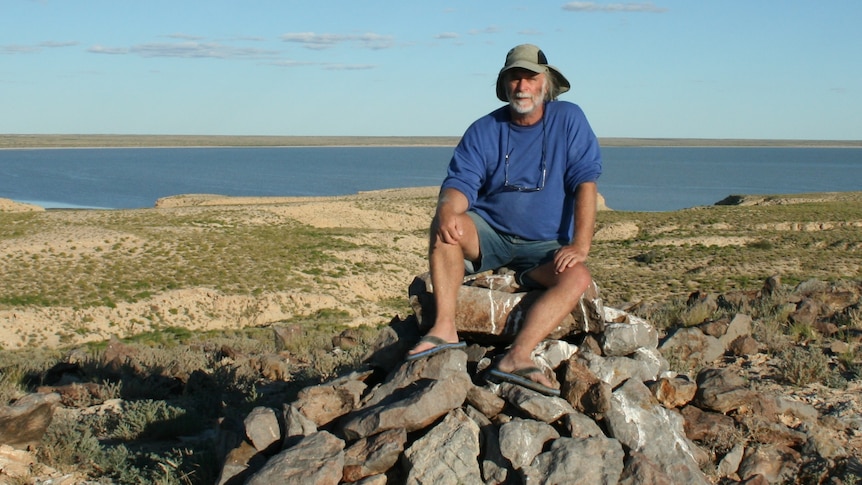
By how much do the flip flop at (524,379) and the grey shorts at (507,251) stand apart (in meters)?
0.85

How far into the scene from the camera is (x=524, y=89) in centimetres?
594

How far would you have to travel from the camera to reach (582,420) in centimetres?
509

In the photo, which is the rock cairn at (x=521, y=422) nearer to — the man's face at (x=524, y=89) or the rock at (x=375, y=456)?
the rock at (x=375, y=456)

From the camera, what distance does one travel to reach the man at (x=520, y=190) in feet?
19.0

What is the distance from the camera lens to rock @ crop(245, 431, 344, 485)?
15.1 ft

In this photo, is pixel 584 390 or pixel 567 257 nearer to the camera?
pixel 584 390

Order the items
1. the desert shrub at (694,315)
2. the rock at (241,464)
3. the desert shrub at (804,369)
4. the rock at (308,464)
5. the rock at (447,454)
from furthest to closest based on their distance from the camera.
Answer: the desert shrub at (694,315)
the desert shrub at (804,369)
the rock at (241,464)
the rock at (447,454)
the rock at (308,464)

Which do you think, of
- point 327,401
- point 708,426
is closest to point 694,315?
point 708,426

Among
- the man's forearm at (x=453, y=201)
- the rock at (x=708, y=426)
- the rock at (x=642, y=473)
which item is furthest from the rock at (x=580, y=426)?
the man's forearm at (x=453, y=201)

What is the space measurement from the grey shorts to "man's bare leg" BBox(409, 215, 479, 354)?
0.21 meters

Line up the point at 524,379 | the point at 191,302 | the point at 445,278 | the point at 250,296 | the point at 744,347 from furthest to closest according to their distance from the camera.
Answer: the point at 250,296, the point at 191,302, the point at 744,347, the point at 445,278, the point at 524,379

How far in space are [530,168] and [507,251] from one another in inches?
22.4

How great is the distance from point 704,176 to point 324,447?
13816 cm

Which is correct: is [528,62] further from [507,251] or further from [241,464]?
[241,464]
